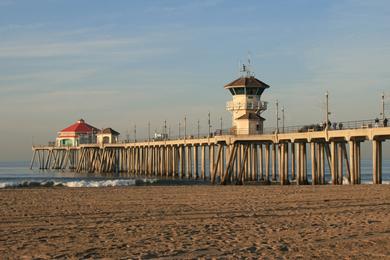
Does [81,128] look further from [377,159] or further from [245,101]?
[377,159]

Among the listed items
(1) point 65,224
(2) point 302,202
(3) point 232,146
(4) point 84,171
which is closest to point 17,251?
(1) point 65,224

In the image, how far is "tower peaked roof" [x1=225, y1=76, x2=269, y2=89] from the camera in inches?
1858

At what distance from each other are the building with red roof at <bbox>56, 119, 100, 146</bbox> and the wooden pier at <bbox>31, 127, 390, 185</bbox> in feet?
19.8

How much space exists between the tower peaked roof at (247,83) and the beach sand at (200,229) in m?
25.8

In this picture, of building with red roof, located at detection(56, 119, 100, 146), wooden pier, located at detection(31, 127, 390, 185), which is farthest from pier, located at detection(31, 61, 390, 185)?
building with red roof, located at detection(56, 119, 100, 146)

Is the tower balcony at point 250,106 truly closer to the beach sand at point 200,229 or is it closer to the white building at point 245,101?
the white building at point 245,101

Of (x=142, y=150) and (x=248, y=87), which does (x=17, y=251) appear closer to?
(x=248, y=87)

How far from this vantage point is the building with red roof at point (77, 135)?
9475 cm

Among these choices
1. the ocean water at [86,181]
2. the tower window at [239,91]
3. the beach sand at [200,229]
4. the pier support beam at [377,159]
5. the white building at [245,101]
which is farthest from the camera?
the tower window at [239,91]

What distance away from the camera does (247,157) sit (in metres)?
46.7

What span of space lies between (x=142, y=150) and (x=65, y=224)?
5526 cm

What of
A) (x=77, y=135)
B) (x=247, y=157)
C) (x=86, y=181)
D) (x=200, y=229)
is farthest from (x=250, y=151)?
(x=77, y=135)

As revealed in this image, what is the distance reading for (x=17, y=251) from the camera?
11289 millimetres

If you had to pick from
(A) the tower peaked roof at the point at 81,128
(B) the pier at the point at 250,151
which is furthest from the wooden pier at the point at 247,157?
(A) the tower peaked roof at the point at 81,128
